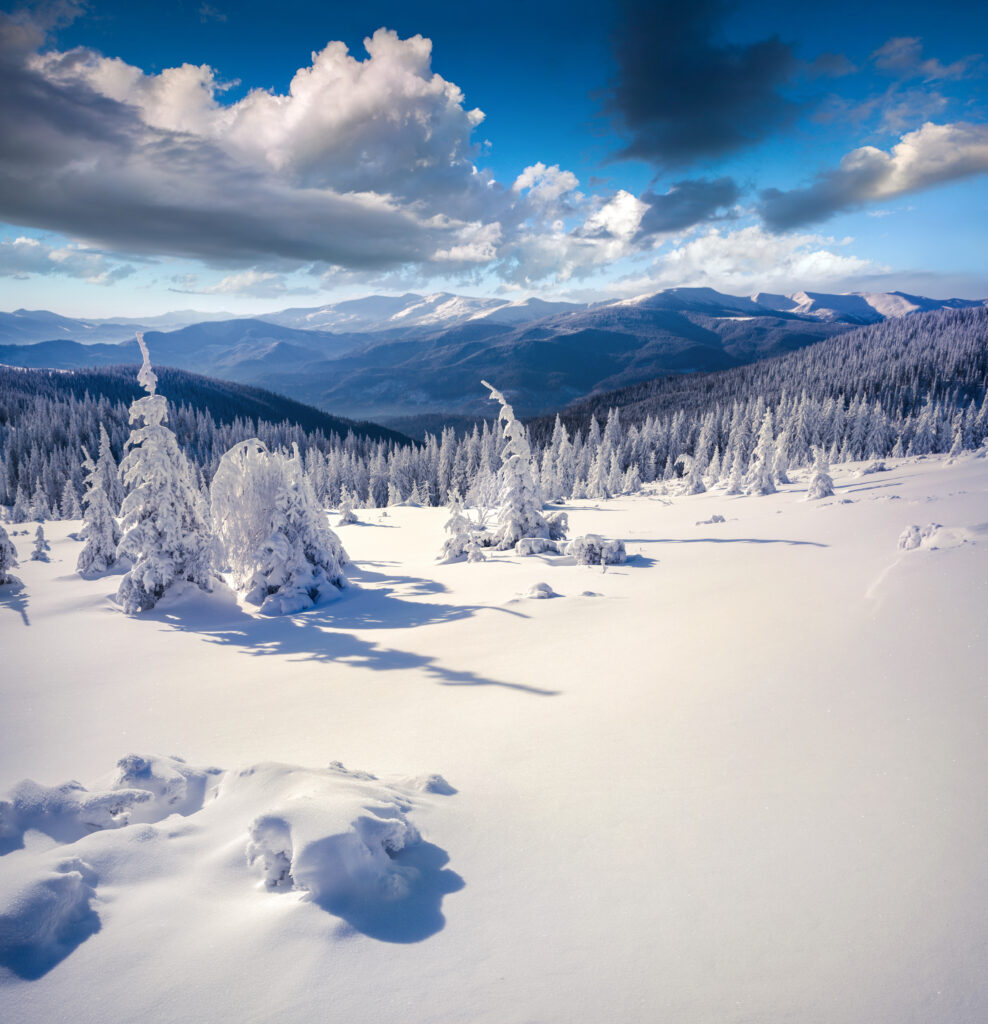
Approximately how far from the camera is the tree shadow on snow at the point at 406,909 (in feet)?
10.0

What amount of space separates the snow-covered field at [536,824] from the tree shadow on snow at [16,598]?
4171 mm

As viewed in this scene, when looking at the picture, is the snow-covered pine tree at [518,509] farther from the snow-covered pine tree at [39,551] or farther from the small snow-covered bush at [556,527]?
the snow-covered pine tree at [39,551]

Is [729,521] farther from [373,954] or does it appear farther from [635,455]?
[635,455]

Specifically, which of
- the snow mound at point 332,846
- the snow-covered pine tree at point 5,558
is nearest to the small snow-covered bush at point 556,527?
the snow mound at point 332,846

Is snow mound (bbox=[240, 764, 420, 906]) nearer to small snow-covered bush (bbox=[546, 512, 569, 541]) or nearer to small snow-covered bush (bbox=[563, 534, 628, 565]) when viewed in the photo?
small snow-covered bush (bbox=[563, 534, 628, 565])

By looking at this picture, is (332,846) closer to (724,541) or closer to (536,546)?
(536,546)

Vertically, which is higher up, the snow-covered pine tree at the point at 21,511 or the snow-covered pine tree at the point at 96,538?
the snow-covered pine tree at the point at 96,538

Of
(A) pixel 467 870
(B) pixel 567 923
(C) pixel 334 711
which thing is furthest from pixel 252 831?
(C) pixel 334 711

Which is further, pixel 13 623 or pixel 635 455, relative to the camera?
pixel 635 455

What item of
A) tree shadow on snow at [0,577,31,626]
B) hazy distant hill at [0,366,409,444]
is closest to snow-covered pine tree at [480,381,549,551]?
tree shadow on snow at [0,577,31,626]

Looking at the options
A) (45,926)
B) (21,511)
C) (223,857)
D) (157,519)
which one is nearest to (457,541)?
(157,519)

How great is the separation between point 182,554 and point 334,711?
9409 millimetres

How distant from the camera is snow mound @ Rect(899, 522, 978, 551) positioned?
8781 millimetres

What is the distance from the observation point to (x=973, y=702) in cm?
504
